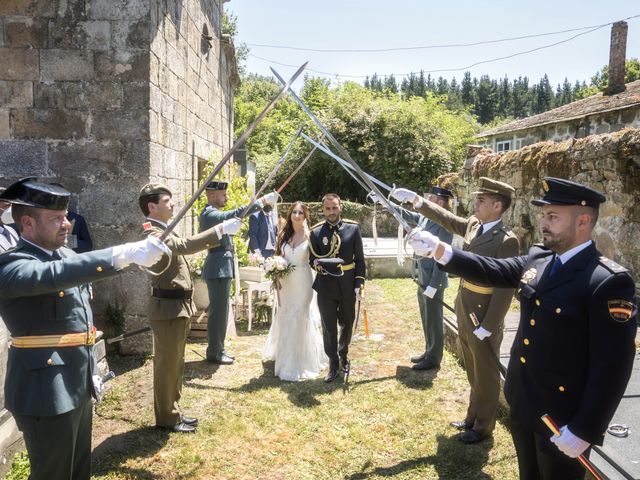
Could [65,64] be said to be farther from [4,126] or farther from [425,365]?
[425,365]

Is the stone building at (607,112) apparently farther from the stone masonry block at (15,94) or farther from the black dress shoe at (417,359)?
the stone masonry block at (15,94)

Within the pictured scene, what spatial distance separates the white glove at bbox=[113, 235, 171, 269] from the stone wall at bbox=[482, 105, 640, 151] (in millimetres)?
12340

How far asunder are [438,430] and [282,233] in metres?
2.82

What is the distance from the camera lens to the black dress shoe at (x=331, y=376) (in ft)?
17.6

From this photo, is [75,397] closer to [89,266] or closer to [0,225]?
[89,266]

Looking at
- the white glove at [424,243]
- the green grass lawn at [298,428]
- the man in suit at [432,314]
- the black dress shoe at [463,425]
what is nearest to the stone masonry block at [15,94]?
the green grass lawn at [298,428]

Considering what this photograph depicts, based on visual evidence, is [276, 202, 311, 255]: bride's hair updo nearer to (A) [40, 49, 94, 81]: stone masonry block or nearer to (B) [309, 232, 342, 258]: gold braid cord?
(B) [309, 232, 342, 258]: gold braid cord

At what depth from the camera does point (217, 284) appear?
614 cm

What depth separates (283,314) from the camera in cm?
584

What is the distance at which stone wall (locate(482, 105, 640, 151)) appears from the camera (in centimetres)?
1251

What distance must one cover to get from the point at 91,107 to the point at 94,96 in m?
0.13

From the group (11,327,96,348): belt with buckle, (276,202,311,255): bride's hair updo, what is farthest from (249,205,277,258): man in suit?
(11,327,96,348): belt with buckle

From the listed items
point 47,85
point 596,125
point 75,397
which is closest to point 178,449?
point 75,397

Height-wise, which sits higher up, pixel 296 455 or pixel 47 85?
pixel 47 85
